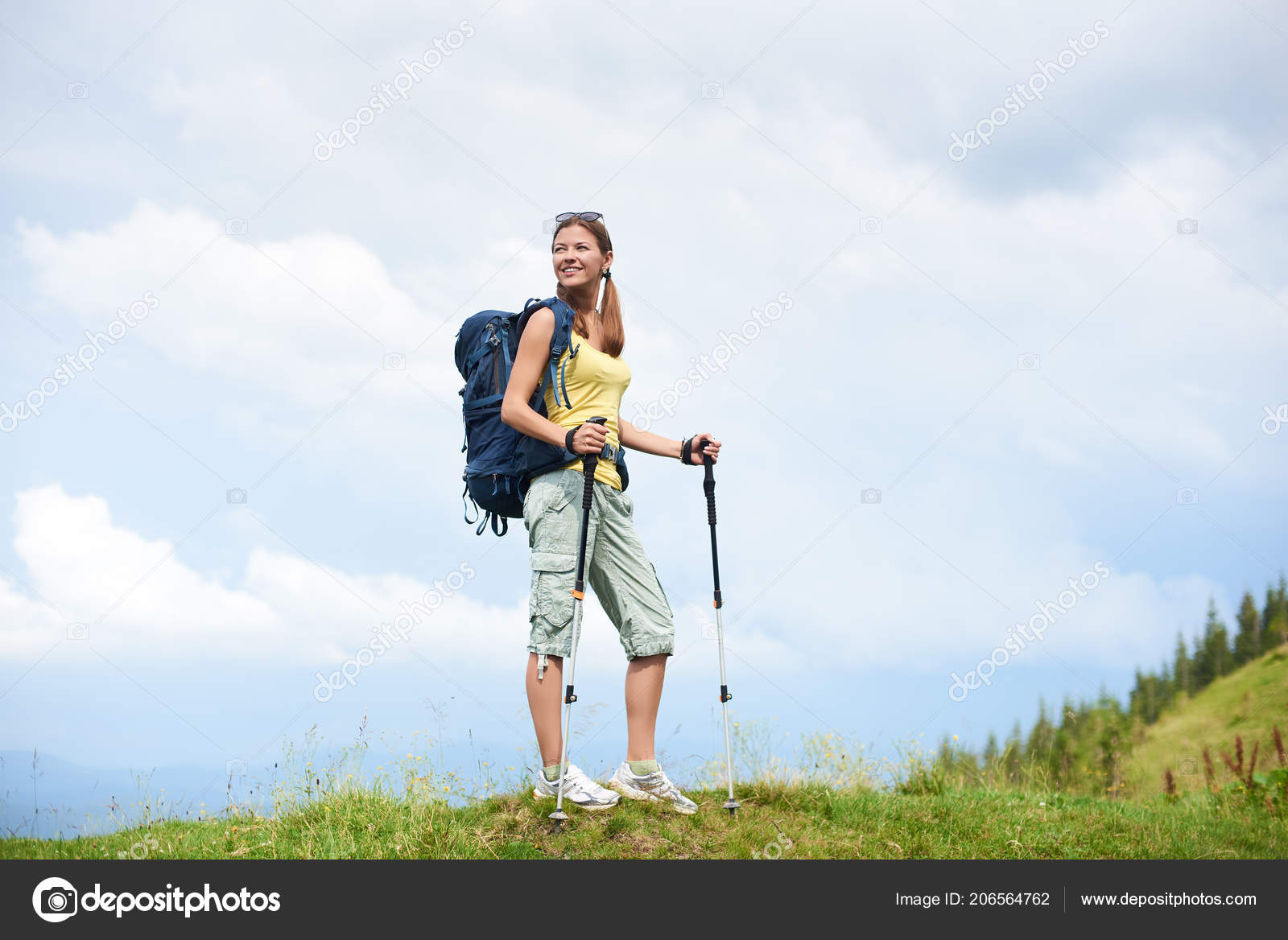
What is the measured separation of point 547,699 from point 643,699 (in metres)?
0.66

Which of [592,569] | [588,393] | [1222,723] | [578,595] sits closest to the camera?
[578,595]

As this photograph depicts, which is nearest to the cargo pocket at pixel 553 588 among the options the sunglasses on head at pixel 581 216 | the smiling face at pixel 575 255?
the smiling face at pixel 575 255

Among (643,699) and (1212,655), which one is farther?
(1212,655)

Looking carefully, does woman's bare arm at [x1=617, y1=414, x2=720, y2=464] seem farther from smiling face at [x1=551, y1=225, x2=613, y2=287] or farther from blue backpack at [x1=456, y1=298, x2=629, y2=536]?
smiling face at [x1=551, y1=225, x2=613, y2=287]

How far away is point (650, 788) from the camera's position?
616 centimetres

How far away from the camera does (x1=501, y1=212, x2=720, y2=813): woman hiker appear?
5816 millimetres

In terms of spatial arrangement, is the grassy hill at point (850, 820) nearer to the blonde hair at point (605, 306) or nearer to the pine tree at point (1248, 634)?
the blonde hair at point (605, 306)

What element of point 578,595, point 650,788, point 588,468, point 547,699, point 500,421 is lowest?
point 650,788

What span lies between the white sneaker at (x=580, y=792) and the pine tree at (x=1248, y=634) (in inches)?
540
